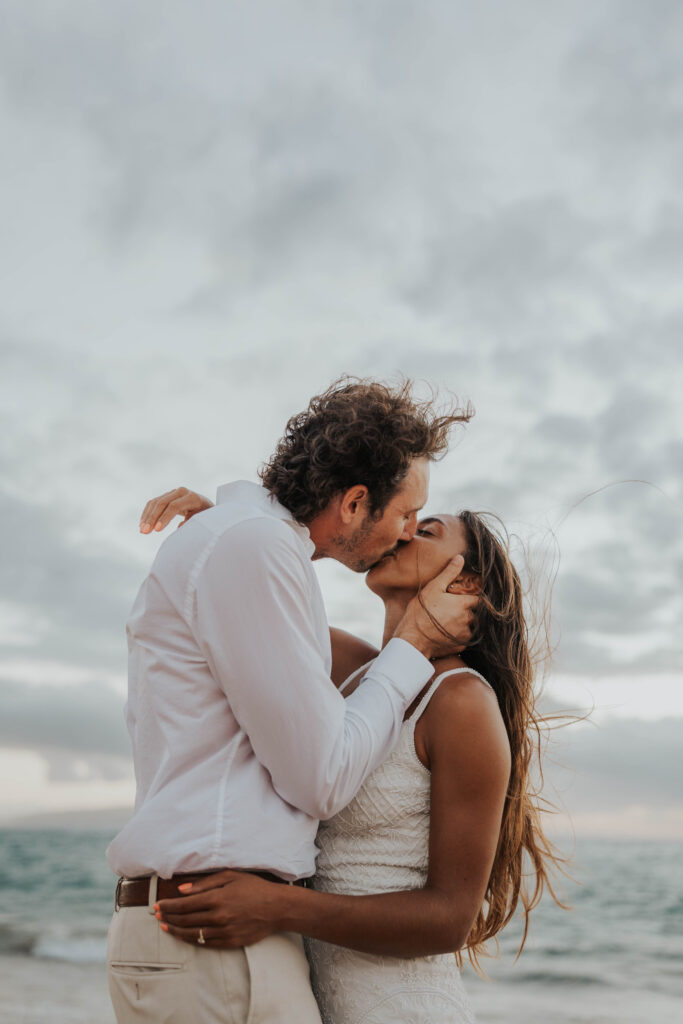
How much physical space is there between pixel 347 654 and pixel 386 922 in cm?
124

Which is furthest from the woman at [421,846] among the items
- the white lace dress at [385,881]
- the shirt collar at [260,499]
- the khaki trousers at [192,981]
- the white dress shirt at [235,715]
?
the shirt collar at [260,499]

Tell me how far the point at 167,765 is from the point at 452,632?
43.5 inches

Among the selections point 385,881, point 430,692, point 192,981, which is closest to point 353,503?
point 430,692

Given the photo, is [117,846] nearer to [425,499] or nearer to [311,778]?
[311,778]

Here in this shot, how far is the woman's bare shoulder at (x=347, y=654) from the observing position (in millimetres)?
3555

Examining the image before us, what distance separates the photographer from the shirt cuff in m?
2.56

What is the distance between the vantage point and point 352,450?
109 inches

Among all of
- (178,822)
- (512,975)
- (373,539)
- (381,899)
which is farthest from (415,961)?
(512,975)

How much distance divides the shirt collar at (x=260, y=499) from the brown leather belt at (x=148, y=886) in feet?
2.85

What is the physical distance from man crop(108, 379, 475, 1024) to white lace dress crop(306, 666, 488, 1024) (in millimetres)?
384

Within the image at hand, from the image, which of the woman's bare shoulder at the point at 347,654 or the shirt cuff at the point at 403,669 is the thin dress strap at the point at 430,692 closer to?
the shirt cuff at the point at 403,669

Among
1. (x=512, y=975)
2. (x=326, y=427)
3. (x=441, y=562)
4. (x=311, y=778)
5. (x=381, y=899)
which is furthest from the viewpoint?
(x=512, y=975)

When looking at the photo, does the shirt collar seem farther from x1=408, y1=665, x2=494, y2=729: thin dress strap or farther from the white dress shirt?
x1=408, y1=665, x2=494, y2=729: thin dress strap

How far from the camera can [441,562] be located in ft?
10.7
